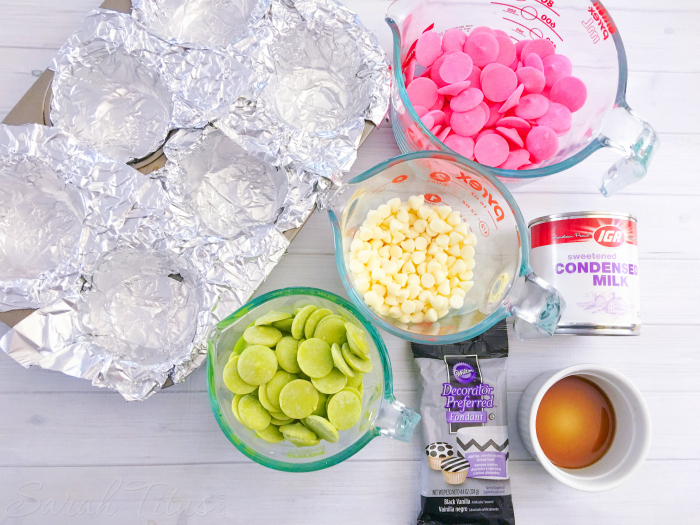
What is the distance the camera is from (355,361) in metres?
0.65

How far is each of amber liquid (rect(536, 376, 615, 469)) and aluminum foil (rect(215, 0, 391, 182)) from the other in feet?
1.75

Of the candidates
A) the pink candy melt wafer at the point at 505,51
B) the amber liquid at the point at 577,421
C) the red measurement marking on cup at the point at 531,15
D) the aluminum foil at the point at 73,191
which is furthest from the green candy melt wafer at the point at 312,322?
the red measurement marking on cup at the point at 531,15

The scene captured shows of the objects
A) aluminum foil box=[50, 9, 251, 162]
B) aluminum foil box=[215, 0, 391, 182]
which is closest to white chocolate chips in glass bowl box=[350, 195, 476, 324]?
aluminum foil box=[215, 0, 391, 182]

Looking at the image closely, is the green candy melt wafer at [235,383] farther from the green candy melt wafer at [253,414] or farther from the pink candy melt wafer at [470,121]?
the pink candy melt wafer at [470,121]

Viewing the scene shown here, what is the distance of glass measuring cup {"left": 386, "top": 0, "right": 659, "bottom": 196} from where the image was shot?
2.35ft

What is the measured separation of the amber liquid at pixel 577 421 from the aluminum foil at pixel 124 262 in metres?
0.53

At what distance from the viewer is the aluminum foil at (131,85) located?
77 cm

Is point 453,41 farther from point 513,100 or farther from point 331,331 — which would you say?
point 331,331

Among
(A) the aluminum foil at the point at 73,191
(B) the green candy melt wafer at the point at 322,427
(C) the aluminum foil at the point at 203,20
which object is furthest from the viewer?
(C) the aluminum foil at the point at 203,20

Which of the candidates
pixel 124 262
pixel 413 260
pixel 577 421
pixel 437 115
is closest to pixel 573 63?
pixel 437 115

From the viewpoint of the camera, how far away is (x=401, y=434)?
2.23 feet

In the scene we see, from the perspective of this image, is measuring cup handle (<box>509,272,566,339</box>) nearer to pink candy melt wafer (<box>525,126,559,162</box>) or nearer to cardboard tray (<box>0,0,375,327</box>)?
pink candy melt wafer (<box>525,126,559,162</box>)

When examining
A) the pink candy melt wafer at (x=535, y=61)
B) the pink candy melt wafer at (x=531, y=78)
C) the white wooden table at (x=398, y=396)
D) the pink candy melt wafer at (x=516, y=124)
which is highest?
the pink candy melt wafer at (x=535, y=61)

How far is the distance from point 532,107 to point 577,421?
535 millimetres
